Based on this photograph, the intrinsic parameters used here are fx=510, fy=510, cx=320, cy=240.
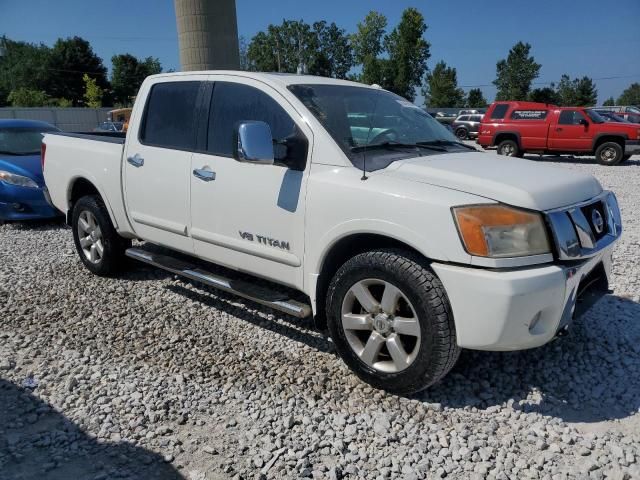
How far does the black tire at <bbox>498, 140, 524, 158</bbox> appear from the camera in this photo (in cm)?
1759

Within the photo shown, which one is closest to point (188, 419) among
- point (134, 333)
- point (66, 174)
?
point (134, 333)

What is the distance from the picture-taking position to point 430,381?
2773 millimetres

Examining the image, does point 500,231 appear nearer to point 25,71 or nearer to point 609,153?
point 609,153

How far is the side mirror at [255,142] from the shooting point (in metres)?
3.02

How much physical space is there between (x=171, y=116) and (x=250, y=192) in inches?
48.9

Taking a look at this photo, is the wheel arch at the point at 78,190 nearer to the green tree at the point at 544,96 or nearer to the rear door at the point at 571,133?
the rear door at the point at 571,133

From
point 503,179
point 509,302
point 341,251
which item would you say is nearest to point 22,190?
point 341,251

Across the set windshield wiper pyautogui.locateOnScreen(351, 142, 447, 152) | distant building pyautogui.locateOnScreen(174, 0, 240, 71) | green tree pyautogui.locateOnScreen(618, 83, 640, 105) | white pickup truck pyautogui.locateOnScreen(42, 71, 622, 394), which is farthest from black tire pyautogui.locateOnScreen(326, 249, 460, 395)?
green tree pyautogui.locateOnScreen(618, 83, 640, 105)

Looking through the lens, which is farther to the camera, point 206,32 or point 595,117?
point 595,117

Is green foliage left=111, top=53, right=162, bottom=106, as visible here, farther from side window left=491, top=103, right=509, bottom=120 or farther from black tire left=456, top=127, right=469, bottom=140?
side window left=491, top=103, right=509, bottom=120

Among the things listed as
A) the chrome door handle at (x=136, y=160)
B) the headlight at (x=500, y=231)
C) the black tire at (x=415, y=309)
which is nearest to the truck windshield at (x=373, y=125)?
the black tire at (x=415, y=309)

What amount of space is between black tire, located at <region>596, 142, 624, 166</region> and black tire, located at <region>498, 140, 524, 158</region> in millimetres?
2393

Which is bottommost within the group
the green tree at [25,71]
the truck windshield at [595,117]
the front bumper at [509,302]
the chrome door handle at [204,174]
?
the front bumper at [509,302]

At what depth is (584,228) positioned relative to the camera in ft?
9.06
